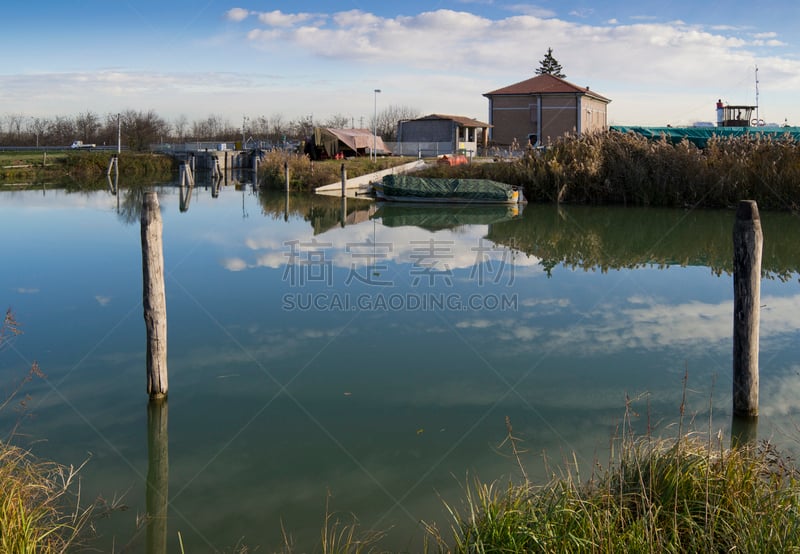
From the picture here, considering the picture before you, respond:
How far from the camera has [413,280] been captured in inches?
551

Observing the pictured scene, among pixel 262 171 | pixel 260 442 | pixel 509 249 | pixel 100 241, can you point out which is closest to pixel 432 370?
pixel 260 442

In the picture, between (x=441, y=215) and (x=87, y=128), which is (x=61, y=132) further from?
(x=441, y=215)

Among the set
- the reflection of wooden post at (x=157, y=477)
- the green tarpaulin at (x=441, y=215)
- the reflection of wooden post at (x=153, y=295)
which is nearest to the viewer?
the reflection of wooden post at (x=157, y=477)

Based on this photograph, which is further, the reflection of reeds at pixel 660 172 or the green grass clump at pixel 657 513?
the reflection of reeds at pixel 660 172

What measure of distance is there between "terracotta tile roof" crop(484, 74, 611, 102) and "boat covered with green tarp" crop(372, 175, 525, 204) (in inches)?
953

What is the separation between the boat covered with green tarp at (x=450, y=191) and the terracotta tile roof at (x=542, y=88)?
2421 cm

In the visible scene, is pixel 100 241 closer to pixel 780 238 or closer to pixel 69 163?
pixel 780 238

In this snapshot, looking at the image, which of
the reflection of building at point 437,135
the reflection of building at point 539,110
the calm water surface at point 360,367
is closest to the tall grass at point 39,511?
the calm water surface at point 360,367

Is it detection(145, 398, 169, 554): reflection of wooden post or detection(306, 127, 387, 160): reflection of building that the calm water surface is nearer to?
detection(145, 398, 169, 554): reflection of wooden post

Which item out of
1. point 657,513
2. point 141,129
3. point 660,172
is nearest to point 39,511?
point 657,513

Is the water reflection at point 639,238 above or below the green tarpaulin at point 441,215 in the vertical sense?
below

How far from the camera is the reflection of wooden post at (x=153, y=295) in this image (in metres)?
7.19

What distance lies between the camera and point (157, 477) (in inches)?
235

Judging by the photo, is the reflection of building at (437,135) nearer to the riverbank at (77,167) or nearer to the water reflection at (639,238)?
the riverbank at (77,167)
